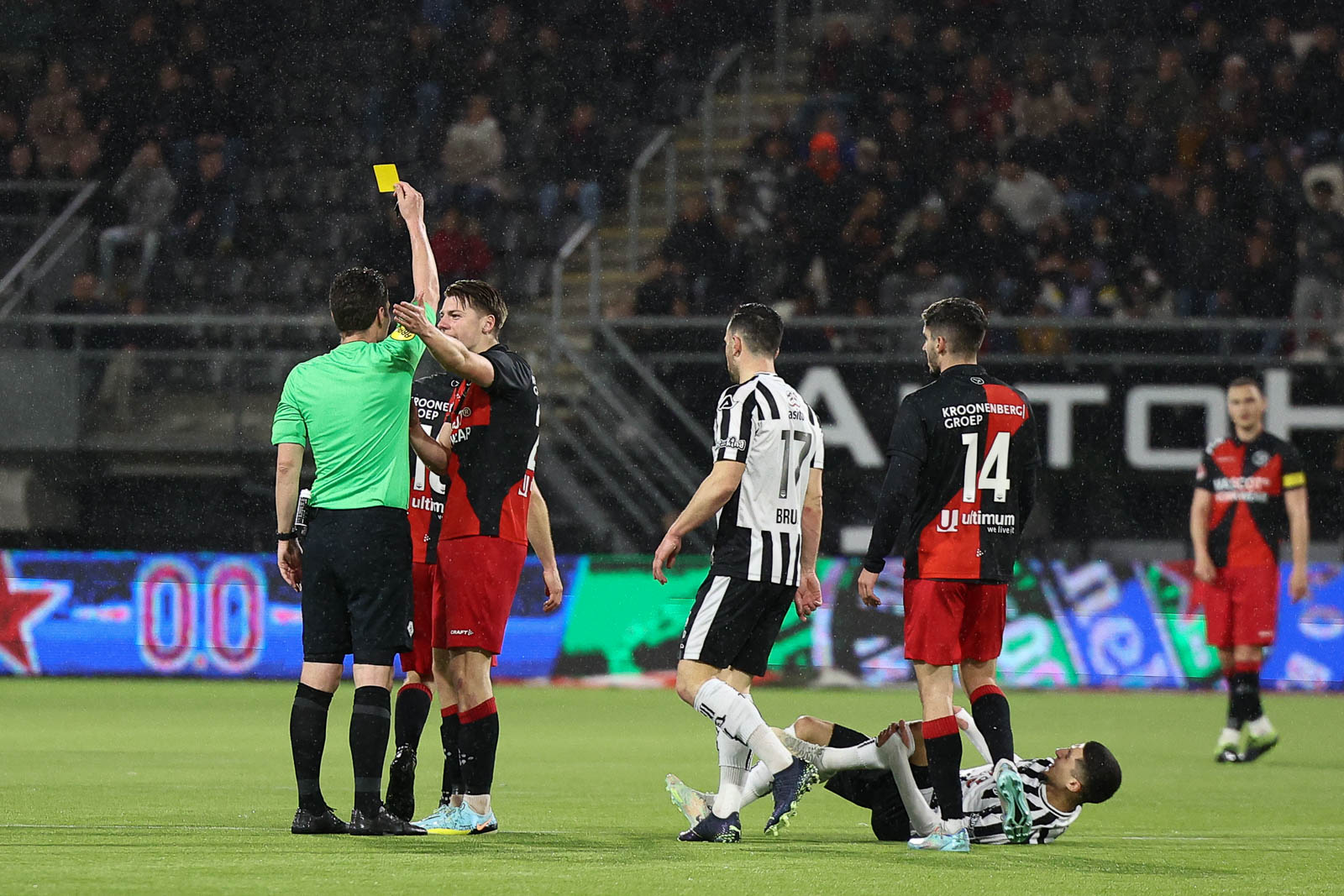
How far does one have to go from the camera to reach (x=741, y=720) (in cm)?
631

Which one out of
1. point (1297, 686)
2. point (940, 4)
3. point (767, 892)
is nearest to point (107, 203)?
point (940, 4)

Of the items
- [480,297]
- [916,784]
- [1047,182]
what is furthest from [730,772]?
[1047,182]

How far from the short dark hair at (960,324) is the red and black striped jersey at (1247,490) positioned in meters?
4.55

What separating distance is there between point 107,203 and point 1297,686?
11.9m

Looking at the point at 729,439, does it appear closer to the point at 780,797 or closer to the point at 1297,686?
the point at 780,797

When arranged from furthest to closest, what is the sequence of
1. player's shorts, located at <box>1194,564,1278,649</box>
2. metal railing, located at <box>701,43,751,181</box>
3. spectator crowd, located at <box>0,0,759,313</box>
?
1. metal railing, located at <box>701,43,751,181</box>
2. spectator crowd, located at <box>0,0,759,313</box>
3. player's shorts, located at <box>1194,564,1278,649</box>

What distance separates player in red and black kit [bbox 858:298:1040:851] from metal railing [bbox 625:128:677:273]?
11581 millimetres

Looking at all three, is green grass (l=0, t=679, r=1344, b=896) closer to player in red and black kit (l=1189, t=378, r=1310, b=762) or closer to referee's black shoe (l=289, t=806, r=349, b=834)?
referee's black shoe (l=289, t=806, r=349, b=834)

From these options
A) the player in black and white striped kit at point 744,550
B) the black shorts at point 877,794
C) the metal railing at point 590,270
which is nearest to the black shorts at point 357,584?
the player in black and white striped kit at point 744,550

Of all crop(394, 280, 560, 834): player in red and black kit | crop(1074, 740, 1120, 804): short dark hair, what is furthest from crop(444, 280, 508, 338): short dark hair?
crop(1074, 740, 1120, 804): short dark hair

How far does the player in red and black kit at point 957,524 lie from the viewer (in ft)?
21.1

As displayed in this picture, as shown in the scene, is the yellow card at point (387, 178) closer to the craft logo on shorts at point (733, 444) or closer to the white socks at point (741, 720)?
the craft logo on shorts at point (733, 444)

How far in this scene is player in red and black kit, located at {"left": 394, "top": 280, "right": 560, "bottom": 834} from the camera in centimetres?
642

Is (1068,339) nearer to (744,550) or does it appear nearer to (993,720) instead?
(993,720)
